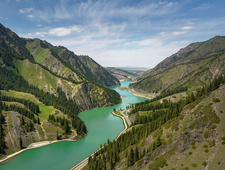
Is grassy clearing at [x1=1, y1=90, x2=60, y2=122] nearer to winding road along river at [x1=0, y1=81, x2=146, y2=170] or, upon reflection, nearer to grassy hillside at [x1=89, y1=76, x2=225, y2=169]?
winding road along river at [x1=0, y1=81, x2=146, y2=170]

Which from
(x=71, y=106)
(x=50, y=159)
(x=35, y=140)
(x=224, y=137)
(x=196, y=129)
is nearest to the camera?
(x=224, y=137)

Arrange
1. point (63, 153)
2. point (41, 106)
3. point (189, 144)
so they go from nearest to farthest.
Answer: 1. point (189, 144)
2. point (63, 153)
3. point (41, 106)

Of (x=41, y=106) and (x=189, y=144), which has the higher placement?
(x=41, y=106)

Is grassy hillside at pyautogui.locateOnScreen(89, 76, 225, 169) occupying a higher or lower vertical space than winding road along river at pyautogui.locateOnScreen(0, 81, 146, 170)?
higher

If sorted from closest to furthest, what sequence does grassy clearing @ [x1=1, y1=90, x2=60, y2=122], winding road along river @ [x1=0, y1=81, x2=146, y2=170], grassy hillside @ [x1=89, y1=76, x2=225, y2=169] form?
grassy hillside @ [x1=89, y1=76, x2=225, y2=169], winding road along river @ [x1=0, y1=81, x2=146, y2=170], grassy clearing @ [x1=1, y1=90, x2=60, y2=122]

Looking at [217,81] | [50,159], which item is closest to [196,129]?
[217,81]

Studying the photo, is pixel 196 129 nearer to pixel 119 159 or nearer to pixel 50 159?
pixel 119 159

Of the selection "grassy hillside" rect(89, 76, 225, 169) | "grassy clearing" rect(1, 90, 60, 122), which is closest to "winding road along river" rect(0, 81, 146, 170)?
"grassy hillside" rect(89, 76, 225, 169)

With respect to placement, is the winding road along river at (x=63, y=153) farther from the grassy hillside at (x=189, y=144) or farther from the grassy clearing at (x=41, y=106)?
the grassy clearing at (x=41, y=106)

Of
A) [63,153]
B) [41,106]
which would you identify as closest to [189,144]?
[63,153]

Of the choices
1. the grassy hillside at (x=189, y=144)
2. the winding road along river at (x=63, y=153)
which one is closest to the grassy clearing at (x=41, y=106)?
the winding road along river at (x=63, y=153)

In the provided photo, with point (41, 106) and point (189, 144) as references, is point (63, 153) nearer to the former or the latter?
point (189, 144)
